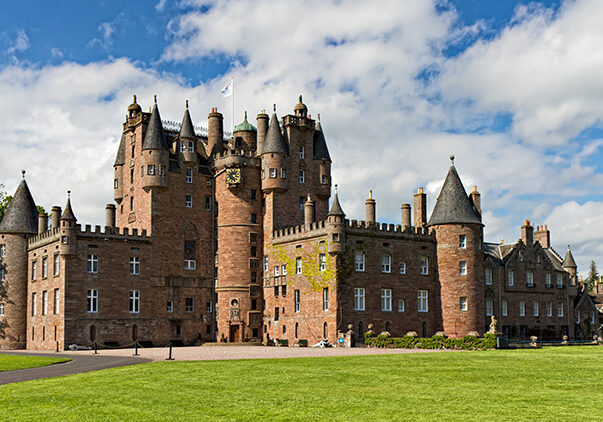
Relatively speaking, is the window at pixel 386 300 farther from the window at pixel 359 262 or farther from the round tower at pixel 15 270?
the round tower at pixel 15 270

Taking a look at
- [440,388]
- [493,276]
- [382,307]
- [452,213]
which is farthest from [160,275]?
[440,388]

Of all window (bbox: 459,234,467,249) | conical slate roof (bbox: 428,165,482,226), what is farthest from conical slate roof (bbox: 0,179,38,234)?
window (bbox: 459,234,467,249)

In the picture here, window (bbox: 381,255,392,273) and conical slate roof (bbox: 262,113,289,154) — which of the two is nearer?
window (bbox: 381,255,392,273)

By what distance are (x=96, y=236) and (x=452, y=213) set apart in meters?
31.5

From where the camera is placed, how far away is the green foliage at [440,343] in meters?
50.7

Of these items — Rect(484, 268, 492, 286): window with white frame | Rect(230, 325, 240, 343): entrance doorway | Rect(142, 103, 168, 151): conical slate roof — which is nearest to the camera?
Rect(142, 103, 168, 151): conical slate roof

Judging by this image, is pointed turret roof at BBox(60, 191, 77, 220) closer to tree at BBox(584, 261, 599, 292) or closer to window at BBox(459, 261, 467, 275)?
window at BBox(459, 261, 467, 275)

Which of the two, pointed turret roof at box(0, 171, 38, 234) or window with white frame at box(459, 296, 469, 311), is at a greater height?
pointed turret roof at box(0, 171, 38, 234)

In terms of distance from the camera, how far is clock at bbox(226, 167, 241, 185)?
68000 mm

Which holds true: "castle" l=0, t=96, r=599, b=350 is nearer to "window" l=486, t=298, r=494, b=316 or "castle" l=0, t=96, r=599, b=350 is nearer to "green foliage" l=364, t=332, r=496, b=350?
"window" l=486, t=298, r=494, b=316

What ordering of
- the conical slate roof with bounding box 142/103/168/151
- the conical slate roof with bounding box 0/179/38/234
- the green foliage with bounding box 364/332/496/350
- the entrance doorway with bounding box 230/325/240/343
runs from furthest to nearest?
Result: 1. the conical slate roof with bounding box 0/179/38/234
2. the entrance doorway with bounding box 230/325/240/343
3. the conical slate roof with bounding box 142/103/168/151
4. the green foliage with bounding box 364/332/496/350

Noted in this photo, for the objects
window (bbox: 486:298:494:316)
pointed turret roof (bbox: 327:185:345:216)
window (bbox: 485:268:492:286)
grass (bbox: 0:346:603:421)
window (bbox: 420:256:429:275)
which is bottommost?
grass (bbox: 0:346:603:421)

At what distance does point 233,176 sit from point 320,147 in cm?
958

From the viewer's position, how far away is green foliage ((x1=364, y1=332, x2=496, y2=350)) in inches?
1997
